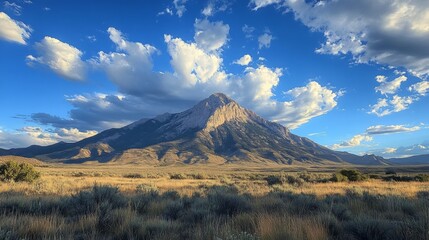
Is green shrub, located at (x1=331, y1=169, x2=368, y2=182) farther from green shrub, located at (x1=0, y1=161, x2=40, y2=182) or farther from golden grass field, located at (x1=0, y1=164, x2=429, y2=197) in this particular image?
green shrub, located at (x1=0, y1=161, x2=40, y2=182)

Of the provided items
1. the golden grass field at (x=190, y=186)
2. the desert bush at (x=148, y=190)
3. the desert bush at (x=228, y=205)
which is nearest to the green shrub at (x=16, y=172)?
the golden grass field at (x=190, y=186)

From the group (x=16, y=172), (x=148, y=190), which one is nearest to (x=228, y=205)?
(x=148, y=190)

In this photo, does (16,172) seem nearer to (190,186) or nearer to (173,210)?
(190,186)

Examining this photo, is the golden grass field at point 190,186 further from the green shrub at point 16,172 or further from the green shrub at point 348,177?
the green shrub at point 348,177

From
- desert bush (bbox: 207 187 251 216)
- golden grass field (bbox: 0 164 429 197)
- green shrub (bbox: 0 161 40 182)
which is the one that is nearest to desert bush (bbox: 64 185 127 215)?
golden grass field (bbox: 0 164 429 197)

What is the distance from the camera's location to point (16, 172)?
84.3 feet

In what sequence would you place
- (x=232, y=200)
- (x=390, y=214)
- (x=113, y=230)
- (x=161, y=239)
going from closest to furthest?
(x=161, y=239)
(x=113, y=230)
(x=390, y=214)
(x=232, y=200)

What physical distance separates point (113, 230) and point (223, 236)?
250 centimetres

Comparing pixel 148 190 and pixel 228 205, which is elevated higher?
pixel 148 190

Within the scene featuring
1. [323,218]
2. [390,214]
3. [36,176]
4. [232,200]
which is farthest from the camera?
[36,176]

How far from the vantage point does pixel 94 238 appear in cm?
639

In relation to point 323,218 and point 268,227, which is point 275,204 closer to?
point 323,218

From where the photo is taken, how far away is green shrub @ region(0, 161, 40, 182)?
25000mm

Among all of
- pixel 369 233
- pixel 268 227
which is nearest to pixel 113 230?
pixel 268 227
